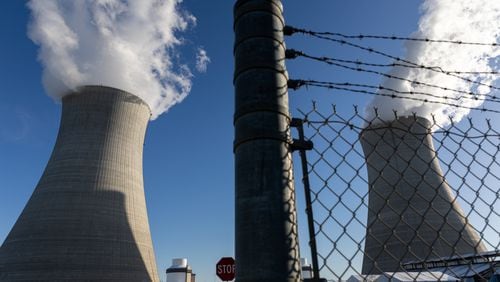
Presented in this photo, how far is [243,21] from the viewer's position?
1394mm

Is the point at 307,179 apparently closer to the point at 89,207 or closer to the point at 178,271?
the point at 89,207

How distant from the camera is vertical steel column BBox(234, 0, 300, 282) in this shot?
1.03 meters

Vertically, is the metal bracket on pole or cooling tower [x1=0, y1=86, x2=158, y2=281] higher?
cooling tower [x1=0, y1=86, x2=158, y2=281]

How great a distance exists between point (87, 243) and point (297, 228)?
48.0 ft

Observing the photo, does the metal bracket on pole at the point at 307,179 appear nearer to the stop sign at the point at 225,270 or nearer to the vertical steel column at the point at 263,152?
the vertical steel column at the point at 263,152

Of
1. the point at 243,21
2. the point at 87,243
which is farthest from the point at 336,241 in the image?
the point at 87,243

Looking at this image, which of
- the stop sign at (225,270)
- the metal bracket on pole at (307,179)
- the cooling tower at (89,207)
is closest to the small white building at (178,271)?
the cooling tower at (89,207)

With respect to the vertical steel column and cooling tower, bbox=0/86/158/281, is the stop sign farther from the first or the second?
cooling tower, bbox=0/86/158/281

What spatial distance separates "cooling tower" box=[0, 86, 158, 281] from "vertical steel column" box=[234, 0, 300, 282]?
14.5 meters

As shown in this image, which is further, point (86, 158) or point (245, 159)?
point (86, 158)

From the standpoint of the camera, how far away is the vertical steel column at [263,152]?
1.03 m

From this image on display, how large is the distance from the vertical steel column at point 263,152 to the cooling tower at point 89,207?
14525 millimetres

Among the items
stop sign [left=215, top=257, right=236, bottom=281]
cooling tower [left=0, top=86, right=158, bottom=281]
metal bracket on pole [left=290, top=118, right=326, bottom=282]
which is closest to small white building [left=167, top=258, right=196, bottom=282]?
cooling tower [left=0, top=86, right=158, bottom=281]

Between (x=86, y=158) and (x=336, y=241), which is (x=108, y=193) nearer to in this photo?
(x=86, y=158)
